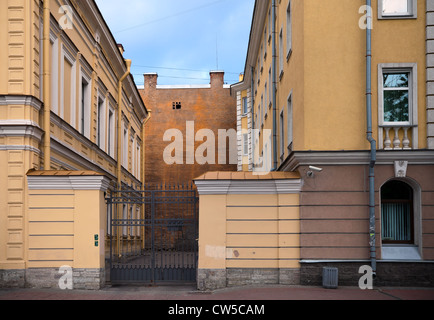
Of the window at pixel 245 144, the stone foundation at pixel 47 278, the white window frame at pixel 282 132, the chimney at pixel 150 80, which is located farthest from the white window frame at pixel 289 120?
the chimney at pixel 150 80

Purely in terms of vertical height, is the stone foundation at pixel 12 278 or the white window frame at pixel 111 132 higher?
the white window frame at pixel 111 132

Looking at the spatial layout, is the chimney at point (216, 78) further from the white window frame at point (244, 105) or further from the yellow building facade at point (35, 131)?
the yellow building facade at point (35, 131)

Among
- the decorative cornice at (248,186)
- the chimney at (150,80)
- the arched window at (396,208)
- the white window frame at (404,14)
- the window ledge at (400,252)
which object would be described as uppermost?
the chimney at (150,80)

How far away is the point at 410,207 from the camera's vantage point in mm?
14336

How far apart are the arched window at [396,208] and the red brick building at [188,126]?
25.2 metres

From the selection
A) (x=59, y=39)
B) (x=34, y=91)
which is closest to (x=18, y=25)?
(x=34, y=91)

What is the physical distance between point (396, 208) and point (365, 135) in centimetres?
220

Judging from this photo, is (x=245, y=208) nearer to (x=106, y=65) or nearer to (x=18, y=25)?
(x=18, y=25)

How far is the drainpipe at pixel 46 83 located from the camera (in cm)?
1439

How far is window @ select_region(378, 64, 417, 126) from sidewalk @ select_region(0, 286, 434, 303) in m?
4.40

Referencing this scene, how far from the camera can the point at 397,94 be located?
14406 millimetres

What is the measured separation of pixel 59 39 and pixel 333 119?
28.6 feet

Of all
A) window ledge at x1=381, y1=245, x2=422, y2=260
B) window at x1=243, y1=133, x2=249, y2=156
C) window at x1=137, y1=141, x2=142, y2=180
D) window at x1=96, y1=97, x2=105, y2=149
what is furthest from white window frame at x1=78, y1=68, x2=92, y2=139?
window at x1=243, y1=133, x2=249, y2=156

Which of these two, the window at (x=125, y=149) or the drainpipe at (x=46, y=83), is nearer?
the drainpipe at (x=46, y=83)
